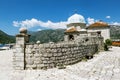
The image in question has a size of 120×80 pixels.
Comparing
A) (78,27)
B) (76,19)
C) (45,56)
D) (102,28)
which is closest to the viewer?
(45,56)

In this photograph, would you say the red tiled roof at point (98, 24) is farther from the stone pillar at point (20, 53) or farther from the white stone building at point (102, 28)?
the stone pillar at point (20, 53)

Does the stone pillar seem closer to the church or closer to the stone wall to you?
the stone wall

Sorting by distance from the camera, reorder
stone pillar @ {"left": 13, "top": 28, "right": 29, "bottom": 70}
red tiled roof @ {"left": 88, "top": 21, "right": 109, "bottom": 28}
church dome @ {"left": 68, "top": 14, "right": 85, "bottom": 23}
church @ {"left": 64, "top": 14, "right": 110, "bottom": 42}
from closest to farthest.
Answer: stone pillar @ {"left": 13, "top": 28, "right": 29, "bottom": 70} → church @ {"left": 64, "top": 14, "right": 110, "bottom": 42} → church dome @ {"left": 68, "top": 14, "right": 85, "bottom": 23} → red tiled roof @ {"left": 88, "top": 21, "right": 109, "bottom": 28}

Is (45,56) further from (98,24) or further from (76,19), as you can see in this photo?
(98,24)

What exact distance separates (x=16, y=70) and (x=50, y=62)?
81.2 inches

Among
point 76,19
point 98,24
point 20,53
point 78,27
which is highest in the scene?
point 76,19

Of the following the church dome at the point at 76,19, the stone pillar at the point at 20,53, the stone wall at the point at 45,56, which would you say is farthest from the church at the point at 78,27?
the stone pillar at the point at 20,53

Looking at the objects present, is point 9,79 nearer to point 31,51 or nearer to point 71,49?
point 31,51

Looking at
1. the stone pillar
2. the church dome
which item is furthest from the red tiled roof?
the stone pillar

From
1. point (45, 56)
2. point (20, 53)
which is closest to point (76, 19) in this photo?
point (45, 56)

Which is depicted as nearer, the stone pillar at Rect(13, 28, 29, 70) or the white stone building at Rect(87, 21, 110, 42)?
the stone pillar at Rect(13, 28, 29, 70)

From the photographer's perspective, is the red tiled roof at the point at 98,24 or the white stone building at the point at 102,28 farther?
the red tiled roof at the point at 98,24

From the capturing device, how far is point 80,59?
13.7m

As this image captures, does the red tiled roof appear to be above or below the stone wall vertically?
above
